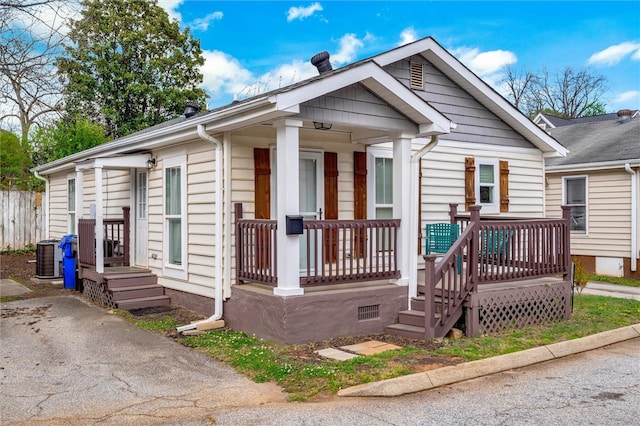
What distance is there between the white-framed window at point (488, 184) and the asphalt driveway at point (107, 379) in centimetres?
642

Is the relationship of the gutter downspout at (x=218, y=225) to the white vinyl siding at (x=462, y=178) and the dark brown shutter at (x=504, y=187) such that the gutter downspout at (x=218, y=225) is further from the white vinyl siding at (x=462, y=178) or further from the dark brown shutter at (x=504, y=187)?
the dark brown shutter at (x=504, y=187)

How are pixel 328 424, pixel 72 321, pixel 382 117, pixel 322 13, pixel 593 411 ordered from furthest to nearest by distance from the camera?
1. pixel 322 13
2. pixel 72 321
3. pixel 382 117
4. pixel 593 411
5. pixel 328 424

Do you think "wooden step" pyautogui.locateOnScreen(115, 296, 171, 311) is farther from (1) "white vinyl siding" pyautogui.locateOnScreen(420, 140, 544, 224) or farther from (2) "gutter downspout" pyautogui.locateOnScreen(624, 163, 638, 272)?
(2) "gutter downspout" pyautogui.locateOnScreen(624, 163, 638, 272)

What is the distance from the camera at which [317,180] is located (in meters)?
8.28

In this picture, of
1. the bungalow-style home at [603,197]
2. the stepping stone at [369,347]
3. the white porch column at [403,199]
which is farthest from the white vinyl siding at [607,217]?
the stepping stone at [369,347]

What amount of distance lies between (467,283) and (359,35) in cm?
2180

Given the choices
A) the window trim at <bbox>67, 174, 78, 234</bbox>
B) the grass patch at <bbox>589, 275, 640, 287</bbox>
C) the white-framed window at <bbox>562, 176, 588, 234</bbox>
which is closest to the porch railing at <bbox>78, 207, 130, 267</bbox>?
the window trim at <bbox>67, 174, 78, 234</bbox>

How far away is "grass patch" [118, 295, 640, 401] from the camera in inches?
204

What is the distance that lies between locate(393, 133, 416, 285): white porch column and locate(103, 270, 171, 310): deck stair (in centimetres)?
400

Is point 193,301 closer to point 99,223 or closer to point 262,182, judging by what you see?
point 262,182

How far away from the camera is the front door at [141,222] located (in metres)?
9.88

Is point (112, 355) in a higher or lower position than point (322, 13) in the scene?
lower

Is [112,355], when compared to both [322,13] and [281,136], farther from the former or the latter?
[322,13]

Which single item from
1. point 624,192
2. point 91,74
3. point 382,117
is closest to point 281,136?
→ point 382,117
